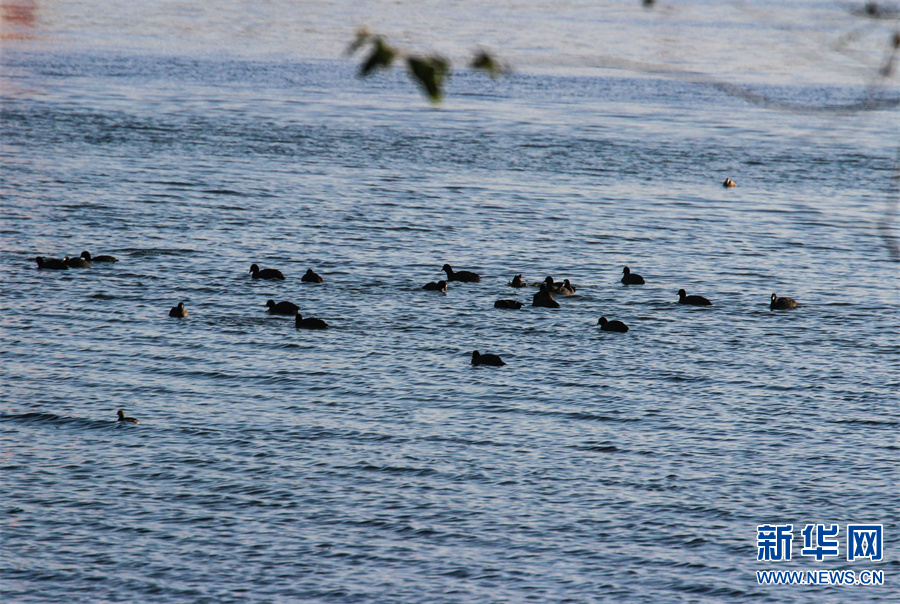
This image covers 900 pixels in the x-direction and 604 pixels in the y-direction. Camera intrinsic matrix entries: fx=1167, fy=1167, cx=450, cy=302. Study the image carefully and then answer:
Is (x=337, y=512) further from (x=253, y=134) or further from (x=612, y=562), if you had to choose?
(x=253, y=134)

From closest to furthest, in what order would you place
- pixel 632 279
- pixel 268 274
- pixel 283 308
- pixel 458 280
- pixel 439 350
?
pixel 439 350 < pixel 283 308 < pixel 268 274 < pixel 458 280 < pixel 632 279

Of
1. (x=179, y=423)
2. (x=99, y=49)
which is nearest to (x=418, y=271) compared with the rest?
(x=179, y=423)

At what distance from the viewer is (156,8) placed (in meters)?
102

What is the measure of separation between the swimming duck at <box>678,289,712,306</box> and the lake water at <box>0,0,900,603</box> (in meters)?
0.39

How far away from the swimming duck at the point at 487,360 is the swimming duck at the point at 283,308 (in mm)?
5863

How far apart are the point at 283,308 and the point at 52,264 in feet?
25.1

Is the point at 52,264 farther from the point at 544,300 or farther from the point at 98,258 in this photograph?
the point at 544,300

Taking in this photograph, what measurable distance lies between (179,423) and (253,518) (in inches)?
173

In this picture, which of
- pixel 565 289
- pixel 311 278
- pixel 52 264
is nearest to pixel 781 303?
pixel 565 289

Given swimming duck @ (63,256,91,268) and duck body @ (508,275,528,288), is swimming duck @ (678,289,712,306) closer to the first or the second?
duck body @ (508,275,528,288)

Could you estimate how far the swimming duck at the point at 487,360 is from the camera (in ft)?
86.4

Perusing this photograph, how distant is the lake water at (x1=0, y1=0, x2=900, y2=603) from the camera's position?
17844mm

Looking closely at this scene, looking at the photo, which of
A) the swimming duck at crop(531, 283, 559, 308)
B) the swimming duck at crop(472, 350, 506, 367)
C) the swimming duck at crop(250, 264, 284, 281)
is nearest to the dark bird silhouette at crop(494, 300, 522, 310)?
the swimming duck at crop(531, 283, 559, 308)

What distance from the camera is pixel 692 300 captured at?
31453 mm
